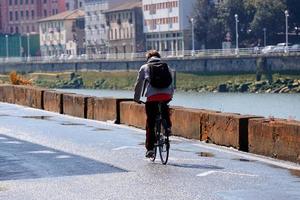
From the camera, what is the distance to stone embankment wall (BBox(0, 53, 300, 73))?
340ft

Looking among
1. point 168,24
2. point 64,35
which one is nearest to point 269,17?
point 168,24

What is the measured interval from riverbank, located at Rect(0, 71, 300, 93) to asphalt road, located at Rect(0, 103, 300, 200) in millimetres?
63484

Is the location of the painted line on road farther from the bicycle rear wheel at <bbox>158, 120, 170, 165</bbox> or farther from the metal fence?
the metal fence

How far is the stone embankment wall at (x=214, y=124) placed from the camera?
1561 centimetres

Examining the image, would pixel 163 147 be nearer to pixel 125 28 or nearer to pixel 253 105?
pixel 253 105

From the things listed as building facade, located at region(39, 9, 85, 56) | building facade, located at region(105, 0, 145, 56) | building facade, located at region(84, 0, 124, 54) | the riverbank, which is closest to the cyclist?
the riverbank

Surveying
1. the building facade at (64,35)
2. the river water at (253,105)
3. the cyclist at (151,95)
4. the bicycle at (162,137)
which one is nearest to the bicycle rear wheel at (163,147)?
the bicycle at (162,137)

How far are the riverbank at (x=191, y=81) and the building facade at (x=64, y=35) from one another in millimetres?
25932

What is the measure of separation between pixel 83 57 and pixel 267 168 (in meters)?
127

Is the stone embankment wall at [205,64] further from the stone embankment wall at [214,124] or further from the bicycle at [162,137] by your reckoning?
the bicycle at [162,137]

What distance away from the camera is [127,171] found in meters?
14.1

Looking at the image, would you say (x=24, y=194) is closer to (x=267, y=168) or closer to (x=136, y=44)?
(x=267, y=168)

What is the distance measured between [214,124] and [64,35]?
154512 millimetres

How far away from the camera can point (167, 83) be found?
597 inches
